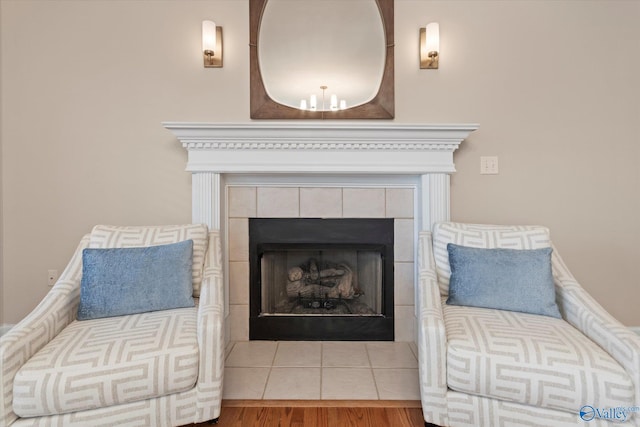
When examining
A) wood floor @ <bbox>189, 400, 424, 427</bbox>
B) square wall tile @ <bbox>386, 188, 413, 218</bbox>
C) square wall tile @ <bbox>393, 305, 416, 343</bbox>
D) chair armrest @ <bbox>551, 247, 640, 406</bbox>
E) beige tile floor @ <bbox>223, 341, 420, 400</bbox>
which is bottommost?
wood floor @ <bbox>189, 400, 424, 427</bbox>

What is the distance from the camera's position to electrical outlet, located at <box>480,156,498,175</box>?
221 cm

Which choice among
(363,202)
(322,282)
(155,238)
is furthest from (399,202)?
(155,238)

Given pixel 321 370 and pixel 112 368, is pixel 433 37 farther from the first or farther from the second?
pixel 112 368

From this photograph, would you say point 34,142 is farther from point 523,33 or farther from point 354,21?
point 523,33

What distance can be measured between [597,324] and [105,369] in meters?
1.88

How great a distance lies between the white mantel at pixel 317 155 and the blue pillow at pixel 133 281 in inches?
18.6

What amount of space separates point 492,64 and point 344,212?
131 centimetres

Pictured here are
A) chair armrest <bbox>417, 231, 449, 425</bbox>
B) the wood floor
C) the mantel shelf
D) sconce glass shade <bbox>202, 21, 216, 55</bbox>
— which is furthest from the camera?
sconce glass shade <bbox>202, 21, 216, 55</bbox>

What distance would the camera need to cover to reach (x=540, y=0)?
7.16 feet

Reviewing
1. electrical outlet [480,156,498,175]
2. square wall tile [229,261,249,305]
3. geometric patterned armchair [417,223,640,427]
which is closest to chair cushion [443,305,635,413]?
geometric patterned armchair [417,223,640,427]

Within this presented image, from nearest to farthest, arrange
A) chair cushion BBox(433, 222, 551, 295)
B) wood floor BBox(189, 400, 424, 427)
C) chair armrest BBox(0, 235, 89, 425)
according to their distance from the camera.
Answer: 1. chair armrest BBox(0, 235, 89, 425)
2. wood floor BBox(189, 400, 424, 427)
3. chair cushion BBox(433, 222, 551, 295)

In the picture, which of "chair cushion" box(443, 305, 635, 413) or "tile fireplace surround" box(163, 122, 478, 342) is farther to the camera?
"tile fireplace surround" box(163, 122, 478, 342)

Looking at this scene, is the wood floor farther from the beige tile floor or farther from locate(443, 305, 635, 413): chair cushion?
locate(443, 305, 635, 413): chair cushion

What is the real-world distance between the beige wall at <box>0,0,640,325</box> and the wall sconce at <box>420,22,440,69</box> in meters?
0.05
